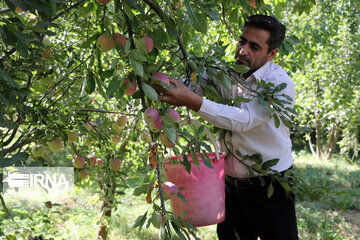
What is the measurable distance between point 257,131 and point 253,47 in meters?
0.38

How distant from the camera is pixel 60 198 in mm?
4359

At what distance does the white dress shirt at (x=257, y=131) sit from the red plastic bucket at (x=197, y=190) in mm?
179

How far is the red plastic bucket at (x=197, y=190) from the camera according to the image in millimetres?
1482

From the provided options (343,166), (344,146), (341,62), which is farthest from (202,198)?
(344,146)

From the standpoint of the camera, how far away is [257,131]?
65.8 inches

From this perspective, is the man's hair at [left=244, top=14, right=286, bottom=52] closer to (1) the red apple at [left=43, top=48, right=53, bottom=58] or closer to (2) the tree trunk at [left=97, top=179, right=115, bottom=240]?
(1) the red apple at [left=43, top=48, right=53, bottom=58]

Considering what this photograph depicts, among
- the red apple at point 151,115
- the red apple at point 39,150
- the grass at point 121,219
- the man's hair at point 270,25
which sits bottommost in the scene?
the grass at point 121,219

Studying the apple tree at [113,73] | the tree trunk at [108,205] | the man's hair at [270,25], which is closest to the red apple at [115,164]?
the apple tree at [113,73]

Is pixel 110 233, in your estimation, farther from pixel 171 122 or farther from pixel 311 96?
pixel 311 96

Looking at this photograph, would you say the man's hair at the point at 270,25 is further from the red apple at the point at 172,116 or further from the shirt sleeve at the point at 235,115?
the red apple at the point at 172,116

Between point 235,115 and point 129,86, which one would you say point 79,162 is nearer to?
point 235,115

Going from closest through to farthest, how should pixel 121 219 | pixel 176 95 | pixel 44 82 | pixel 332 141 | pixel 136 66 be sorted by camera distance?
pixel 136 66 < pixel 176 95 < pixel 44 82 < pixel 121 219 < pixel 332 141

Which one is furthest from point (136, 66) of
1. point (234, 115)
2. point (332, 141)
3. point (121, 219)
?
point (332, 141)

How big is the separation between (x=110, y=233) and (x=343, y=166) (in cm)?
501
